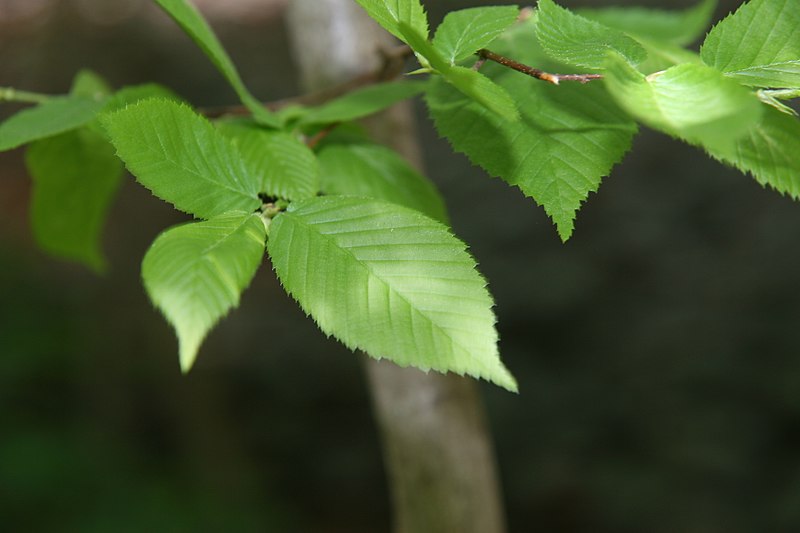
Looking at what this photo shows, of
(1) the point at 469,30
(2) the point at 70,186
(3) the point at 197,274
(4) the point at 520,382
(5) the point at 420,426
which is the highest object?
(1) the point at 469,30

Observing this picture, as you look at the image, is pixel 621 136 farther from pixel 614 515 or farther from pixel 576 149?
pixel 614 515

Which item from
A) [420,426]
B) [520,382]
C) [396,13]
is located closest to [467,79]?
[396,13]

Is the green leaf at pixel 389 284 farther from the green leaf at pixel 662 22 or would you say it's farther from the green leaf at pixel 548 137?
the green leaf at pixel 662 22

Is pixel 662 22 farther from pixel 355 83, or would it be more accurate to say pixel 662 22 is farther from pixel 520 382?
pixel 520 382

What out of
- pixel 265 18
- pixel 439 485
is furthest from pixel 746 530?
pixel 265 18

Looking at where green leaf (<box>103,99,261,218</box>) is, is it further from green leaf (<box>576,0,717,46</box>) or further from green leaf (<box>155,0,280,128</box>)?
green leaf (<box>576,0,717,46</box>)

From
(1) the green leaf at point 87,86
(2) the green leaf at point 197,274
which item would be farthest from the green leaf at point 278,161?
(1) the green leaf at point 87,86
